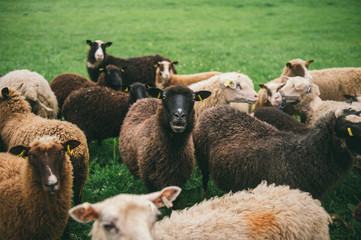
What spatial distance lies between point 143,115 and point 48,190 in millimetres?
2305

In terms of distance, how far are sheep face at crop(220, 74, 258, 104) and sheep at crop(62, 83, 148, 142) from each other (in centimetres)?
169

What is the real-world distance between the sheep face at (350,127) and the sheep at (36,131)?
131 inches

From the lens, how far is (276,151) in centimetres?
Answer: 357

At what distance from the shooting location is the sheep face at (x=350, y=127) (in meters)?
3.11

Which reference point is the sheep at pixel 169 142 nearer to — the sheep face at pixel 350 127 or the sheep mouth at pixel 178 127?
the sheep mouth at pixel 178 127

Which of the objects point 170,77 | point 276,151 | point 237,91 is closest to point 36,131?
point 276,151

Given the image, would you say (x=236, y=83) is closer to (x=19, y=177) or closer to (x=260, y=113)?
(x=260, y=113)

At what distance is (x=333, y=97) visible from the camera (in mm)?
7086

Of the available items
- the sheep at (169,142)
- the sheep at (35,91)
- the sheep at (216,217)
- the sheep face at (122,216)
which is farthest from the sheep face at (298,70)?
the sheep face at (122,216)

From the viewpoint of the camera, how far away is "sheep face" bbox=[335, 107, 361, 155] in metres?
3.11

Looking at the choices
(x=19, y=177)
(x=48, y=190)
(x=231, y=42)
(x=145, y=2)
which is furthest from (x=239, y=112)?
(x=145, y=2)

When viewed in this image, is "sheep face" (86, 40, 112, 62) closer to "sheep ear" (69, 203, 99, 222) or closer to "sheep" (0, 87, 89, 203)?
"sheep" (0, 87, 89, 203)

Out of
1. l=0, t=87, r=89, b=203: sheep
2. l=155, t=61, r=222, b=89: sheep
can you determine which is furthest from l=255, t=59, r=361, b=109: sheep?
l=0, t=87, r=89, b=203: sheep

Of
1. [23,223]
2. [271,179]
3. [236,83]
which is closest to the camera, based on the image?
[23,223]
